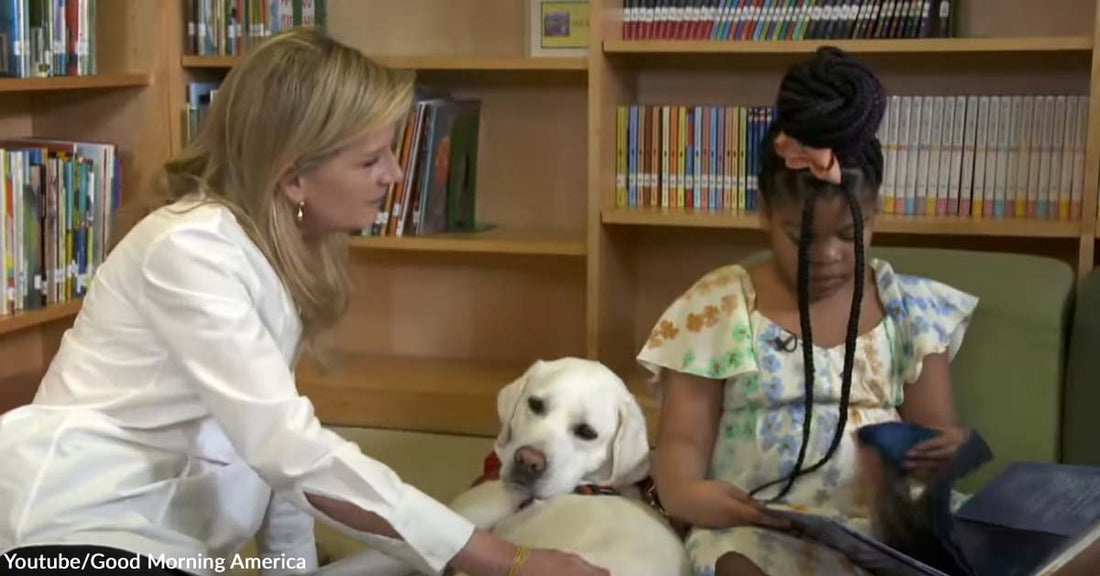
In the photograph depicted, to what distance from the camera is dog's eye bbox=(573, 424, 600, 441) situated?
5.55 feet

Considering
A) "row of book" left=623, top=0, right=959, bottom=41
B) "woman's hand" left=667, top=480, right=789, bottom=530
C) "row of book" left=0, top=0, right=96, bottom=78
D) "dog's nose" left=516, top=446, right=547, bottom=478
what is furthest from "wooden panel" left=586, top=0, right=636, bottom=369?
"row of book" left=0, top=0, right=96, bottom=78

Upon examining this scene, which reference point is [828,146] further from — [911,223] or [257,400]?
[911,223]

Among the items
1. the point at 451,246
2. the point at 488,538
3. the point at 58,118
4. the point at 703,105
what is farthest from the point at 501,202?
the point at 488,538

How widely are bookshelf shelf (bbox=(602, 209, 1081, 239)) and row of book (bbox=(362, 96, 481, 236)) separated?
383 millimetres

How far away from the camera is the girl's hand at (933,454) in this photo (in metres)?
1.40

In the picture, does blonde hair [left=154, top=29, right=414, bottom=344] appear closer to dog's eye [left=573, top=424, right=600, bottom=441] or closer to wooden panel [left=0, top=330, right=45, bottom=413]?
dog's eye [left=573, top=424, right=600, bottom=441]

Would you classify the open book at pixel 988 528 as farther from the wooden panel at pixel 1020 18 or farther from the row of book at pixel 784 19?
the wooden panel at pixel 1020 18

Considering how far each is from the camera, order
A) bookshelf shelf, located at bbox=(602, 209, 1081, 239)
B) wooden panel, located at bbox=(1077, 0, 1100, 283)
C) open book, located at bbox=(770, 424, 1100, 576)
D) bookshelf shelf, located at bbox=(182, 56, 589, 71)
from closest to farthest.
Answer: open book, located at bbox=(770, 424, 1100, 576) < wooden panel, located at bbox=(1077, 0, 1100, 283) < bookshelf shelf, located at bbox=(602, 209, 1081, 239) < bookshelf shelf, located at bbox=(182, 56, 589, 71)

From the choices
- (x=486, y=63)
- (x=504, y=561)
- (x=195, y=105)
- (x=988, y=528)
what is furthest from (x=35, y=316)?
(x=988, y=528)

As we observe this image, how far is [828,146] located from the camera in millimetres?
1465

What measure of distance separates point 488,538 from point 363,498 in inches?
5.3

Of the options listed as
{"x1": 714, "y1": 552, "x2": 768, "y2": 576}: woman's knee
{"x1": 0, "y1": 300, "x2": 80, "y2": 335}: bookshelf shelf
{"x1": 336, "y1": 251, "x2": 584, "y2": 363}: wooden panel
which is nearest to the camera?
{"x1": 714, "y1": 552, "x2": 768, "y2": 576}: woman's knee

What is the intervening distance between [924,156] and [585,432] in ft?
3.14

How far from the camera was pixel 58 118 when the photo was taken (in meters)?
2.67
